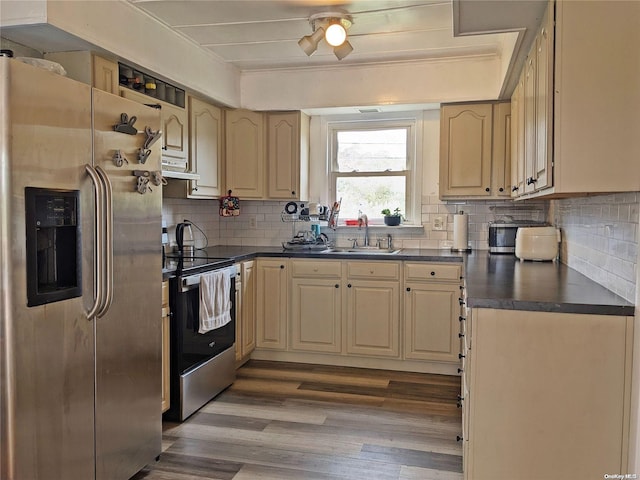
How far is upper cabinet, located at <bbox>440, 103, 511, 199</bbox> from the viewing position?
3875 mm

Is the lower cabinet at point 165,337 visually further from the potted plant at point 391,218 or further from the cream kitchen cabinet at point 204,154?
the potted plant at point 391,218

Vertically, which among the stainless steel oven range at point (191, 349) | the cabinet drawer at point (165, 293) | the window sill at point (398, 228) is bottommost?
the stainless steel oven range at point (191, 349)

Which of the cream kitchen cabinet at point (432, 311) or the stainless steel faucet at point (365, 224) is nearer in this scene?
the cream kitchen cabinet at point (432, 311)

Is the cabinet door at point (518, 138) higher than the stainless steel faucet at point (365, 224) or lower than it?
higher

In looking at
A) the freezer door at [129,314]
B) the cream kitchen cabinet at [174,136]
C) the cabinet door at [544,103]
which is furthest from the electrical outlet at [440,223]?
the freezer door at [129,314]

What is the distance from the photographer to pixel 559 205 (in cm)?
351

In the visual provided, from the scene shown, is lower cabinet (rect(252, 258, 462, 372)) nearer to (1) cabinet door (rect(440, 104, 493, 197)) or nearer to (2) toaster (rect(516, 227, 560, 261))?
(2) toaster (rect(516, 227, 560, 261))

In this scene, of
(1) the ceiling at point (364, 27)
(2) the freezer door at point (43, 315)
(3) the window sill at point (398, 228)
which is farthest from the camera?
(3) the window sill at point (398, 228)

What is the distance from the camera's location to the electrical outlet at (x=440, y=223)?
4.36 metres

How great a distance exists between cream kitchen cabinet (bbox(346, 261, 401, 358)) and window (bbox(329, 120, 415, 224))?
77 centimetres

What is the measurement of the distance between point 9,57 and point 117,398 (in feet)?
4.62

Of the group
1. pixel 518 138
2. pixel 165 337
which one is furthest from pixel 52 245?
pixel 518 138

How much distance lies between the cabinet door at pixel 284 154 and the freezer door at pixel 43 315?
7.75ft

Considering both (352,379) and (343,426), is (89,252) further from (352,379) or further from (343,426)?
Answer: (352,379)
